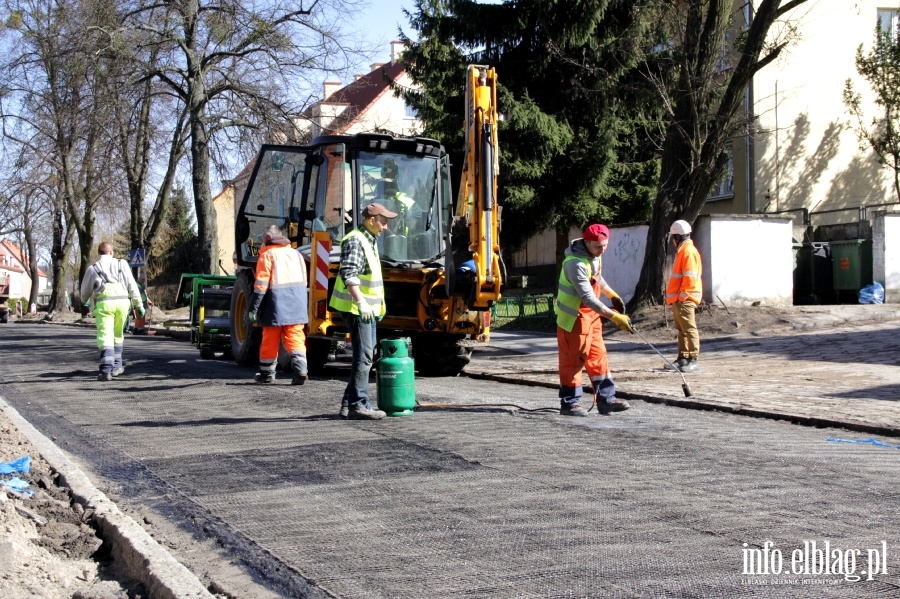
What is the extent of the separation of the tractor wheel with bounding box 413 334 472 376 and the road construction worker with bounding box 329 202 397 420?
412cm

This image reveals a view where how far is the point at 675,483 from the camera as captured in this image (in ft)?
19.6

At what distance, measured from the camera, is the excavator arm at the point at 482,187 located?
11719 mm

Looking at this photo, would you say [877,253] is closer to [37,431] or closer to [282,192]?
[282,192]

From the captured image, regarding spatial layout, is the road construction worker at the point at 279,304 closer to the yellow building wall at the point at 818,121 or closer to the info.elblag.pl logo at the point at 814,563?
the info.elblag.pl logo at the point at 814,563

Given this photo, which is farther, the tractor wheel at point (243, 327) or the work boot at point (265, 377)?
the tractor wheel at point (243, 327)

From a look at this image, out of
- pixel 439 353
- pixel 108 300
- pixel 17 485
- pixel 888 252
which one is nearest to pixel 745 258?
pixel 888 252

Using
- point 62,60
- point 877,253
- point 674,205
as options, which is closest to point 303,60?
point 62,60

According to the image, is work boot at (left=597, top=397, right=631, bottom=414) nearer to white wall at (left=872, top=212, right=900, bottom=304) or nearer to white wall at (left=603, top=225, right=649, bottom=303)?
white wall at (left=603, top=225, right=649, bottom=303)

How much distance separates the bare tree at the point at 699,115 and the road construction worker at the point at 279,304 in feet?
30.0

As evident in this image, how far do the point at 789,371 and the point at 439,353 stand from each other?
448 centimetres

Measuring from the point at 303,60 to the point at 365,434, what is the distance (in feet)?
60.3

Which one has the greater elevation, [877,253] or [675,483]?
[877,253]

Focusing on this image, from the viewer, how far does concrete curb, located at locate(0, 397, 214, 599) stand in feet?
13.7

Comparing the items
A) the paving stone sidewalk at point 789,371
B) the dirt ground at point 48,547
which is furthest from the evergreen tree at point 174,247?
the dirt ground at point 48,547
